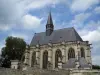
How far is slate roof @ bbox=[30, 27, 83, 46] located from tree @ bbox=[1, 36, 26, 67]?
13.4 ft

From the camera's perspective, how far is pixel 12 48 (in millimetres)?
43656

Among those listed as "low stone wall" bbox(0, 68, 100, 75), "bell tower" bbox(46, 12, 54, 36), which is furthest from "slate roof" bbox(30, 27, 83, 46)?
"low stone wall" bbox(0, 68, 100, 75)

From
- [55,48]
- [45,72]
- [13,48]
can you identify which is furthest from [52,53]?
[45,72]

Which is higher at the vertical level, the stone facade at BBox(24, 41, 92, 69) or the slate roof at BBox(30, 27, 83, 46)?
the slate roof at BBox(30, 27, 83, 46)

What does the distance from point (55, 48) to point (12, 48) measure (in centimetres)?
1084

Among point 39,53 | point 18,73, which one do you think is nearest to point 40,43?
point 39,53

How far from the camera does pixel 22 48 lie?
46.3m

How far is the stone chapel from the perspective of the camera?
129 ft

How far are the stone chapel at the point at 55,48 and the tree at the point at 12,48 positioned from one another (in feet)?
7.15

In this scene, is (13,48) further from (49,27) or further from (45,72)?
(45,72)

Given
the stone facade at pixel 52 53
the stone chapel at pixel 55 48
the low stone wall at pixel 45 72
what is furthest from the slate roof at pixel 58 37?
the low stone wall at pixel 45 72

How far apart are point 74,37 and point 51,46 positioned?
6086 mm

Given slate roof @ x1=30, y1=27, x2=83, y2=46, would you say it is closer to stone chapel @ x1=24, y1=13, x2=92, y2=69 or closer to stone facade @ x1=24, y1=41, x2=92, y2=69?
stone chapel @ x1=24, y1=13, x2=92, y2=69

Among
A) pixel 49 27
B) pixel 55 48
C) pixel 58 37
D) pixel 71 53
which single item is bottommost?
pixel 71 53
